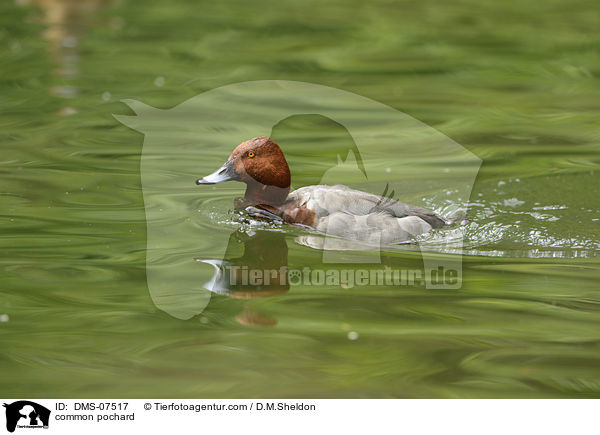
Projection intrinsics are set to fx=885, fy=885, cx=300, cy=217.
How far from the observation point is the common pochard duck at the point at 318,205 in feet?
20.3

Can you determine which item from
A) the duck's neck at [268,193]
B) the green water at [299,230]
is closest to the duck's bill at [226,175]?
the duck's neck at [268,193]

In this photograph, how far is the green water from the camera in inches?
177

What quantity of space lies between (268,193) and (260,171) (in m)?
0.18

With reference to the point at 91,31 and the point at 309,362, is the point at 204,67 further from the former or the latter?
the point at 309,362

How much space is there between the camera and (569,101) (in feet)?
32.4

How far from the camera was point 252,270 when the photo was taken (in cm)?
578

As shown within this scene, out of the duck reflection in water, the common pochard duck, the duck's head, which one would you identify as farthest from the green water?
the duck's head

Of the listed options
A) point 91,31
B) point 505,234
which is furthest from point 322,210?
point 91,31

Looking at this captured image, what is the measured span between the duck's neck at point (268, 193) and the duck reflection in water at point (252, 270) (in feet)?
0.81
